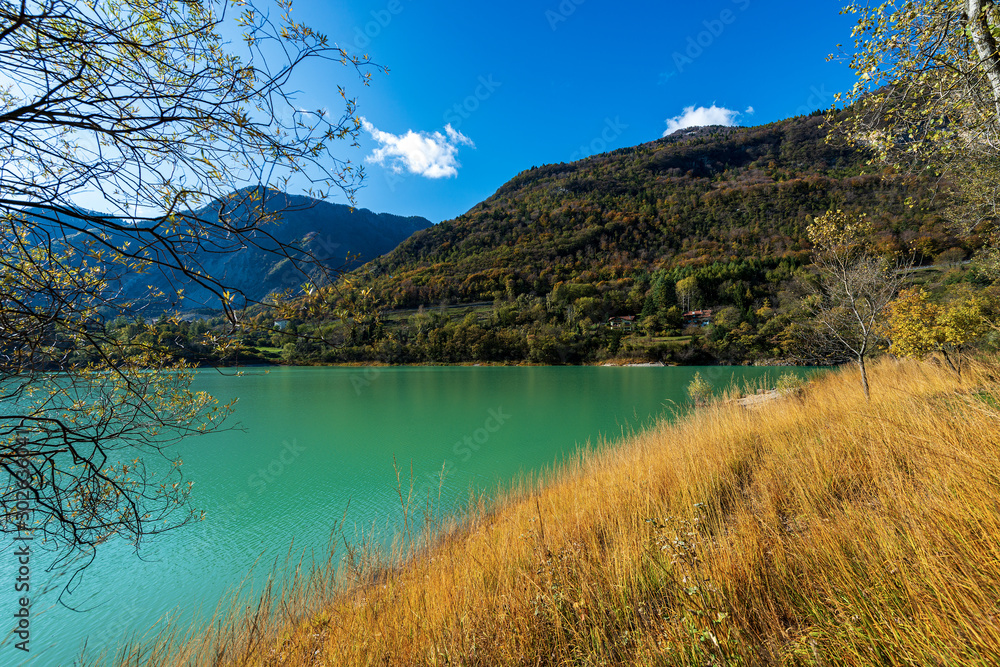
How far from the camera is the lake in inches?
183

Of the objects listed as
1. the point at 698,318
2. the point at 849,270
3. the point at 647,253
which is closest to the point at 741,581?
the point at 849,270

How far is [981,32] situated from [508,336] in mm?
56090

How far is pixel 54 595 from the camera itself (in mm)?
4918

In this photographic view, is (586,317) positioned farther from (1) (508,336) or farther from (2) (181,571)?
(2) (181,571)

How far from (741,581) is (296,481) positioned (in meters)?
9.94

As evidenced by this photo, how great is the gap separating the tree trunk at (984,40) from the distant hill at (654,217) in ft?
218

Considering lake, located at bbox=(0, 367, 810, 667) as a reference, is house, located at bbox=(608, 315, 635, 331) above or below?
above

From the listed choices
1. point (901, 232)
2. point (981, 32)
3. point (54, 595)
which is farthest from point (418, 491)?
point (901, 232)

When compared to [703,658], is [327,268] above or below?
above

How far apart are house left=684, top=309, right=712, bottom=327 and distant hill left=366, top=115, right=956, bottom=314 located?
17328mm

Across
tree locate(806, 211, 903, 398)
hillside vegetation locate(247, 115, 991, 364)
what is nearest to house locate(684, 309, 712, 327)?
hillside vegetation locate(247, 115, 991, 364)

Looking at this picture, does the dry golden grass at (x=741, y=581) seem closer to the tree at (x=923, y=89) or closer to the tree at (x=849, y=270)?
the tree at (x=923, y=89)

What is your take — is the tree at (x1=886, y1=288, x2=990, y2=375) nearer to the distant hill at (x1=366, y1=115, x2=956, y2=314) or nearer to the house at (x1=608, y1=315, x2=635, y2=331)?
the house at (x1=608, y1=315, x2=635, y2=331)

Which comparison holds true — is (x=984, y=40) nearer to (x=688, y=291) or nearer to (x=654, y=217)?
(x=688, y=291)
